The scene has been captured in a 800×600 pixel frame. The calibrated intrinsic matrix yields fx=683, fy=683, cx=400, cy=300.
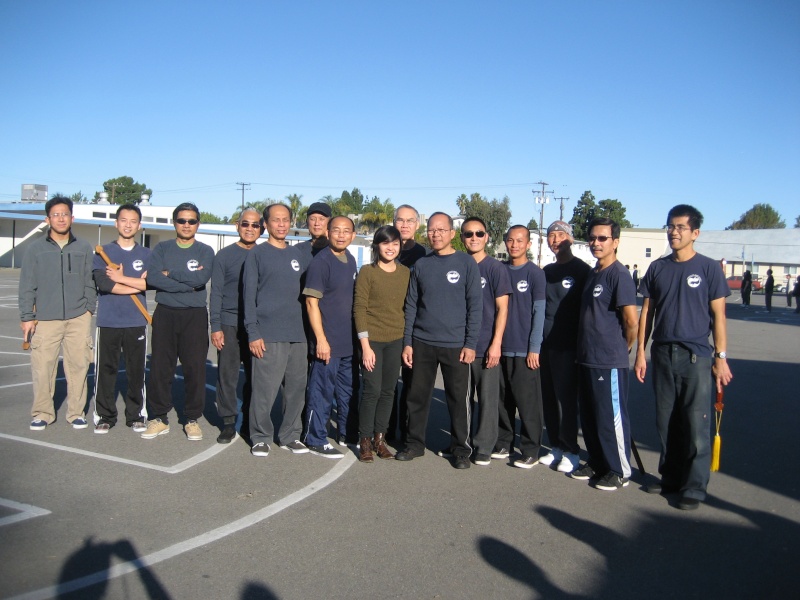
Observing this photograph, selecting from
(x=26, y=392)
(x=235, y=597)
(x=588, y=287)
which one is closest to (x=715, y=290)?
(x=588, y=287)

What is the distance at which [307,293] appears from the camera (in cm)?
615

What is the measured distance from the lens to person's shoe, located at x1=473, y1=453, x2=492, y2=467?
6250 mm

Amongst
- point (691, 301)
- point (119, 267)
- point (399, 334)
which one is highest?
point (119, 267)

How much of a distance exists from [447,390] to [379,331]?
830 millimetres

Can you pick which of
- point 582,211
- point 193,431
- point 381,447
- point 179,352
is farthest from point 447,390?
point 582,211

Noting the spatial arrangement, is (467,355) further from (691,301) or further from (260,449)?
(260,449)

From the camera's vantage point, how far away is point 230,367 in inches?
264

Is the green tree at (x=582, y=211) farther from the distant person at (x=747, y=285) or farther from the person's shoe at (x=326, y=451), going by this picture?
the person's shoe at (x=326, y=451)

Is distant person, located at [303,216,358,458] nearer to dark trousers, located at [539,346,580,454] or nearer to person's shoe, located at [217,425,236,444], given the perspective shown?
person's shoe, located at [217,425,236,444]

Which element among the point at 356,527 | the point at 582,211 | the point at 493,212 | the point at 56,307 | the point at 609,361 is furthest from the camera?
the point at 582,211

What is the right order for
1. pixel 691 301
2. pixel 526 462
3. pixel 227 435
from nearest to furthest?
1. pixel 691 301
2. pixel 526 462
3. pixel 227 435

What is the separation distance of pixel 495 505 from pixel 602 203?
94574 millimetres

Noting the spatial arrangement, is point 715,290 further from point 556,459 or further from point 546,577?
point 546,577

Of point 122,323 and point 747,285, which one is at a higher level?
point 122,323
